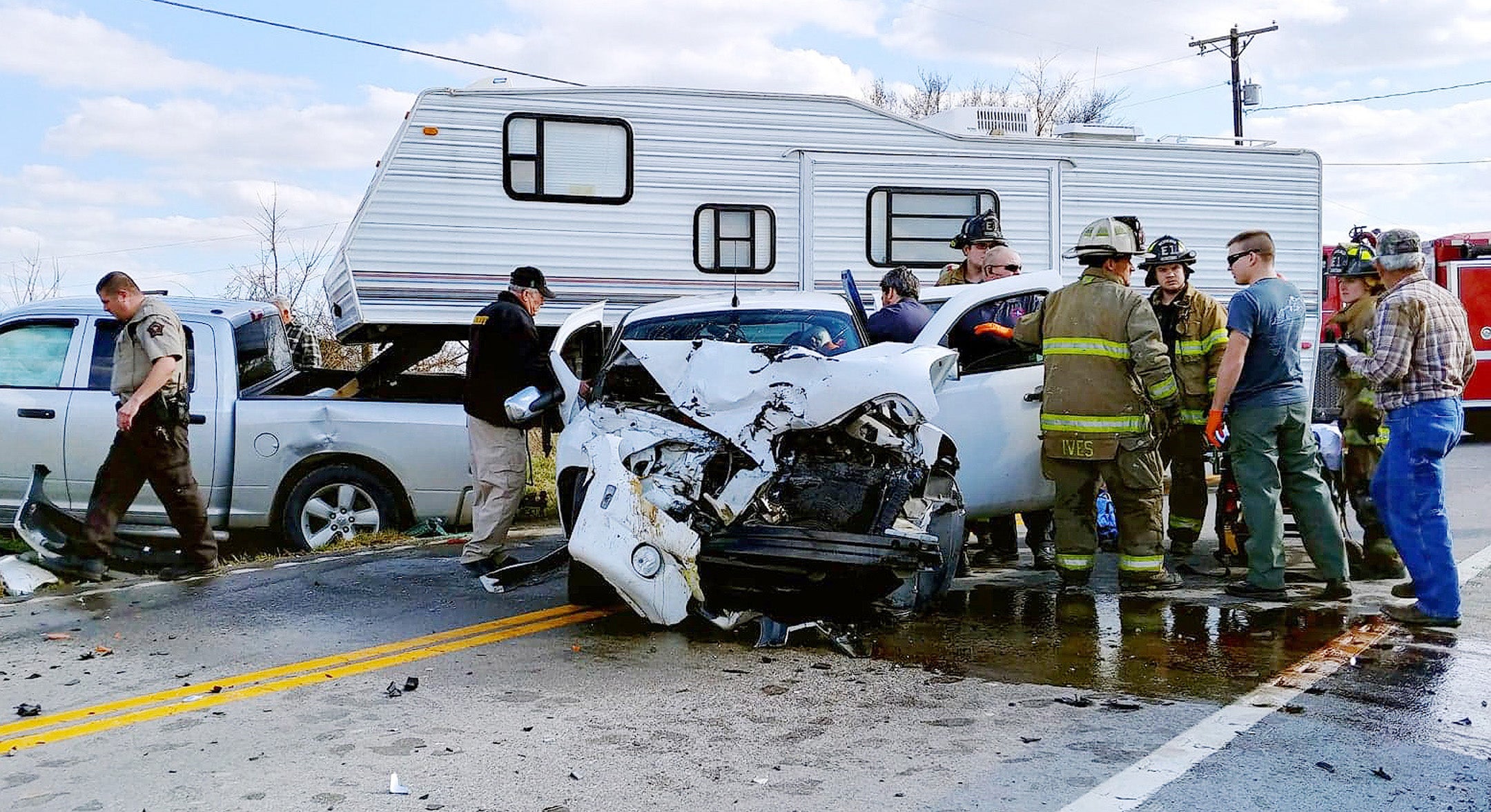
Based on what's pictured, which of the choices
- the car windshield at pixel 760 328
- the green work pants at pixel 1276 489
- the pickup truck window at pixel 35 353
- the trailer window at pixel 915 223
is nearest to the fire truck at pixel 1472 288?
the trailer window at pixel 915 223

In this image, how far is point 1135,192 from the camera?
41.5ft

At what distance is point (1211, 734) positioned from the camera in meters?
4.17

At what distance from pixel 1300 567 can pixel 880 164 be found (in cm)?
582

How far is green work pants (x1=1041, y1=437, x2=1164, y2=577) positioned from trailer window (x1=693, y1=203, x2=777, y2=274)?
541 centimetres

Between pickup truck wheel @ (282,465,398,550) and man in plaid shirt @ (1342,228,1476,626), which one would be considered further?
pickup truck wheel @ (282,465,398,550)

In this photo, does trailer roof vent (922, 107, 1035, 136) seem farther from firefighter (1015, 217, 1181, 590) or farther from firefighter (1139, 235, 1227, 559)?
firefighter (1015, 217, 1181, 590)

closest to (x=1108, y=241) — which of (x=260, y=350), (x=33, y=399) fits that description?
(x=260, y=350)

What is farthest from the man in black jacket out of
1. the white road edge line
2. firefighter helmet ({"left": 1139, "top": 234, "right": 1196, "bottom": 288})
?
the white road edge line

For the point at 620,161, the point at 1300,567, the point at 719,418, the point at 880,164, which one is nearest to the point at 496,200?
the point at 620,161

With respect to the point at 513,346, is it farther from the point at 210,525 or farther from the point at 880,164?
the point at 880,164

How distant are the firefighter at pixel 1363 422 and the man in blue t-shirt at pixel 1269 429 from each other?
1.75 ft

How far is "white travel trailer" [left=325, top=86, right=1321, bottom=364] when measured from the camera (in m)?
10.8

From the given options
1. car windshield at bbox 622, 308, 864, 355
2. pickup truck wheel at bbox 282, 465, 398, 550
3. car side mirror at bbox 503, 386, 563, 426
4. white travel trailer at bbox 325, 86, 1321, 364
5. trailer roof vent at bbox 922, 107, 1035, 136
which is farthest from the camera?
trailer roof vent at bbox 922, 107, 1035, 136

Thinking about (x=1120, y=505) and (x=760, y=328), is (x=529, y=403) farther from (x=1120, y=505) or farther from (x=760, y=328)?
(x=1120, y=505)
